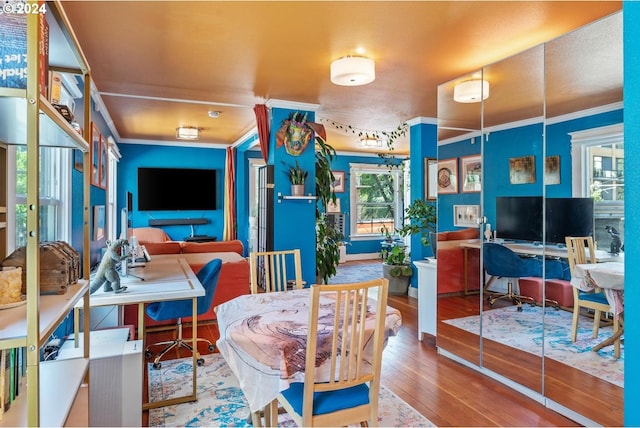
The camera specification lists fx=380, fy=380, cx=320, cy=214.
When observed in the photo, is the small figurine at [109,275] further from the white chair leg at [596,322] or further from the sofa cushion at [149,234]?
the sofa cushion at [149,234]

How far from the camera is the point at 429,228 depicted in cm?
496

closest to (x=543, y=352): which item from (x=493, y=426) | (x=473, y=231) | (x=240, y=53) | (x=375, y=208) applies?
(x=493, y=426)

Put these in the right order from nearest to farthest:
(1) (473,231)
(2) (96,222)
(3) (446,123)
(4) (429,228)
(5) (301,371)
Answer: (5) (301,371)
(1) (473,231)
(3) (446,123)
(2) (96,222)
(4) (429,228)

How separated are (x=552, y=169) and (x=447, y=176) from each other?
3.47ft

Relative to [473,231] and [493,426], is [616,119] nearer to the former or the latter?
[473,231]

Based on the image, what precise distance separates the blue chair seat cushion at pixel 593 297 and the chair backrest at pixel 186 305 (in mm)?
2545

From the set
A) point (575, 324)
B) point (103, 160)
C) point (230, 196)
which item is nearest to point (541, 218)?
point (575, 324)

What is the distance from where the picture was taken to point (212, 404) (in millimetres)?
2490

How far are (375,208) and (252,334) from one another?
7581 millimetres

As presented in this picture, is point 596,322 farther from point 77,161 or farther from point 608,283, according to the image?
point 77,161

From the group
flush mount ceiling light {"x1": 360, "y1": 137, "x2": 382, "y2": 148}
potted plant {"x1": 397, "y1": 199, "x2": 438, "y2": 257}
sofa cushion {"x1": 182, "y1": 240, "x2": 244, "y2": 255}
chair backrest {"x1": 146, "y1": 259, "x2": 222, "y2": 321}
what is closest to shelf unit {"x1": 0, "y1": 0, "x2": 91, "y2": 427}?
chair backrest {"x1": 146, "y1": 259, "x2": 222, "y2": 321}

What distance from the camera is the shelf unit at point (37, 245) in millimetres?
863

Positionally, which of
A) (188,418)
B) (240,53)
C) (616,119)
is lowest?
(188,418)

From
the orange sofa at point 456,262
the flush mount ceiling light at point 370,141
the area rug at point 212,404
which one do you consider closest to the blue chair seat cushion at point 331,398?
the area rug at point 212,404
